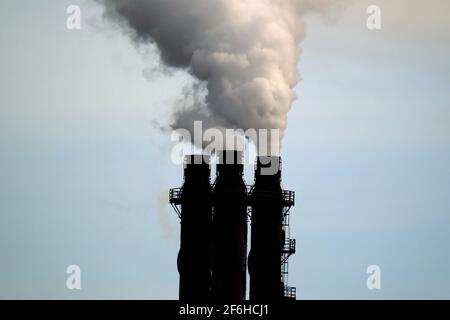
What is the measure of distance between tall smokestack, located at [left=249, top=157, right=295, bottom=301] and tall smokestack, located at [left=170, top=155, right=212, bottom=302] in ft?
9.44

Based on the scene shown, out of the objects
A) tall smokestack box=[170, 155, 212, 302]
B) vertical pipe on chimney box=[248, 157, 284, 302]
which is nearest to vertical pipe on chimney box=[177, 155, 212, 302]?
tall smokestack box=[170, 155, 212, 302]

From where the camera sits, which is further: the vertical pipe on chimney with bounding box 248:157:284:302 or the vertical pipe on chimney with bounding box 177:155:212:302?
the vertical pipe on chimney with bounding box 177:155:212:302

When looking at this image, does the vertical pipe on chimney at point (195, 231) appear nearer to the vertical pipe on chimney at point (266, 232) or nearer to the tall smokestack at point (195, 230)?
the tall smokestack at point (195, 230)

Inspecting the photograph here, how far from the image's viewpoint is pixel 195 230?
82.1 metres

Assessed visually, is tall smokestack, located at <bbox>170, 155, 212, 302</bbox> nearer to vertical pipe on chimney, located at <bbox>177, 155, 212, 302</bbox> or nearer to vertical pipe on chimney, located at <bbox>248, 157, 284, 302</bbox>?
vertical pipe on chimney, located at <bbox>177, 155, 212, 302</bbox>

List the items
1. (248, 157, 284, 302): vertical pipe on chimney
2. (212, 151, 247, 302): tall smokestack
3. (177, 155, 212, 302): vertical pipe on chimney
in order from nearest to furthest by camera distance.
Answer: (212, 151, 247, 302): tall smokestack, (248, 157, 284, 302): vertical pipe on chimney, (177, 155, 212, 302): vertical pipe on chimney

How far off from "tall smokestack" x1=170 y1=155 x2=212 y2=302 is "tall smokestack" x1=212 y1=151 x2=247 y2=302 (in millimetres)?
1011

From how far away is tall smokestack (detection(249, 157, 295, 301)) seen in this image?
264 ft

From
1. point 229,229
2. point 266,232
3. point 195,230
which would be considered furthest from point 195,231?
point 266,232

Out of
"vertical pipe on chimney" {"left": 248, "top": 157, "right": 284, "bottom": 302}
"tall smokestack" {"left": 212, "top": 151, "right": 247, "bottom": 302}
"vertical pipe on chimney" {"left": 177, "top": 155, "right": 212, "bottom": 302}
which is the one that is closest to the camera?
"tall smokestack" {"left": 212, "top": 151, "right": 247, "bottom": 302}

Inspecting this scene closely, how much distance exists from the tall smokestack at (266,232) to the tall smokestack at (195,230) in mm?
2878

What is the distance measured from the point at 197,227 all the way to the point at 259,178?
16.2ft
